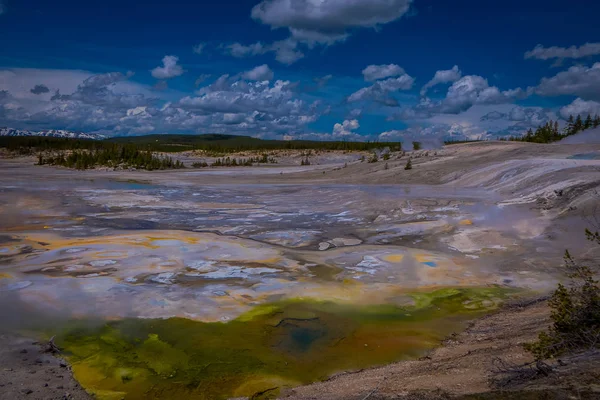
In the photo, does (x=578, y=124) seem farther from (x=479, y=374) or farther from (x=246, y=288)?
(x=479, y=374)

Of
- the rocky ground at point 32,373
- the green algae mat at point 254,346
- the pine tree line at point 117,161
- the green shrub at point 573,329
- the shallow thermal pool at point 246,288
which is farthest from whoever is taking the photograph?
the pine tree line at point 117,161

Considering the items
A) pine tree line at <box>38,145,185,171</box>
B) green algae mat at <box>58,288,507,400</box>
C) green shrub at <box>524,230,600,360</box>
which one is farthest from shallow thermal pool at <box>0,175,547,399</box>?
pine tree line at <box>38,145,185,171</box>

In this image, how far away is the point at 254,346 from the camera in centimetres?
693

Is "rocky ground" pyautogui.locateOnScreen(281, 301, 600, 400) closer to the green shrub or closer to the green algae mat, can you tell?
the green shrub

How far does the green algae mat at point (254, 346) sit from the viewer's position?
5867 millimetres

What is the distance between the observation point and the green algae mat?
5867mm

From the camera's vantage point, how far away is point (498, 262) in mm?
10500

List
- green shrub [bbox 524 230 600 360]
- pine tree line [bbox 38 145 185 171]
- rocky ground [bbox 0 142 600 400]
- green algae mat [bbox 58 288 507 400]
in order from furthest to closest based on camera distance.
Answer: pine tree line [bbox 38 145 185 171] < green algae mat [bbox 58 288 507 400] < green shrub [bbox 524 230 600 360] < rocky ground [bbox 0 142 600 400]

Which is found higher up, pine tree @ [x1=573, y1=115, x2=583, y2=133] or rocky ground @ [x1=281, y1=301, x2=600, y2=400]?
pine tree @ [x1=573, y1=115, x2=583, y2=133]

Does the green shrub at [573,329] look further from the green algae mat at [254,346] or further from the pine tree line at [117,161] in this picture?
the pine tree line at [117,161]

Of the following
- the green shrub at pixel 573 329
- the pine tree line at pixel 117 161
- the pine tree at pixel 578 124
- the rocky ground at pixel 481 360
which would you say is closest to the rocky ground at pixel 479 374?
the rocky ground at pixel 481 360

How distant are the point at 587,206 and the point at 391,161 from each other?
17392 millimetres

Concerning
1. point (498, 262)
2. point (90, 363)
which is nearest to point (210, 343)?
point (90, 363)

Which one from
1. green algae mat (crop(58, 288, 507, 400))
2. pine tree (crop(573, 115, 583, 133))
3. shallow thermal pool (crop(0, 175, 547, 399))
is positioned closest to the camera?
green algae mat (crop(58, 288, 507, 400))
